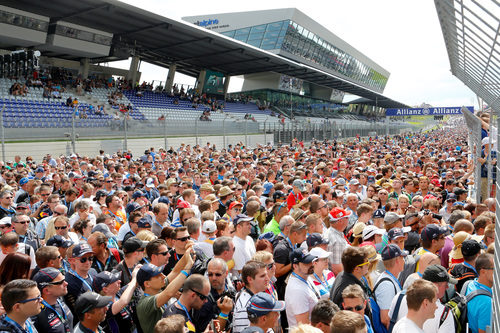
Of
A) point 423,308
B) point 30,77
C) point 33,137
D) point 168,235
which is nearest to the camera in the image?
point 423,308

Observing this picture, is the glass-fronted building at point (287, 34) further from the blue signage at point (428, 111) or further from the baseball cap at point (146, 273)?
the baseball cap at point (146, 273)

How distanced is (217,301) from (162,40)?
30.4m

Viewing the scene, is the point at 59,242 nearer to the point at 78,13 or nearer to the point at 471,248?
the point at 471,248

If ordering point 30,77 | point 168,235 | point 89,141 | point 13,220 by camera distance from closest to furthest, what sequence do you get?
point 168,235, point 13,220, point 89,141, point 30,77

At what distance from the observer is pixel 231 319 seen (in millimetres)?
3922

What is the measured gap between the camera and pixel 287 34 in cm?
4672

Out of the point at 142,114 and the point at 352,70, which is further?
the point at 352,70

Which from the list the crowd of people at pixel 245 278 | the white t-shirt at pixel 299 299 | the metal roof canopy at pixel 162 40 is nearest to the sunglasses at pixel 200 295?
the crowd of people at pixel 245 278

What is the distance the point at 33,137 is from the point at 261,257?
16.5 m

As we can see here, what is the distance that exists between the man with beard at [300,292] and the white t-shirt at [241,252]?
112cm

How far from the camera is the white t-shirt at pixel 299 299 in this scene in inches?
153

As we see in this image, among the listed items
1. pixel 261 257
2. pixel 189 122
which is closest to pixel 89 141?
pixel 189 122

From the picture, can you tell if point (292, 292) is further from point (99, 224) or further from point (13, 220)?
point (13, 220)

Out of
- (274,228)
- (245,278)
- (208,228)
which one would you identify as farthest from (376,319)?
(274,228)
